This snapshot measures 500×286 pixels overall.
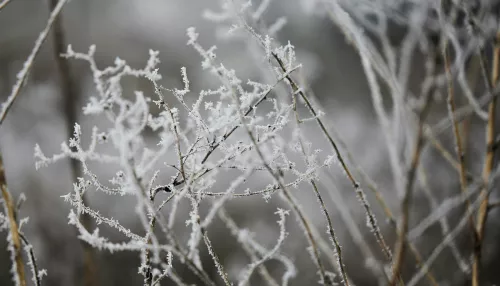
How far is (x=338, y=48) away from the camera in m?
10.3

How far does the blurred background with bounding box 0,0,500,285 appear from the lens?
27.2 feet

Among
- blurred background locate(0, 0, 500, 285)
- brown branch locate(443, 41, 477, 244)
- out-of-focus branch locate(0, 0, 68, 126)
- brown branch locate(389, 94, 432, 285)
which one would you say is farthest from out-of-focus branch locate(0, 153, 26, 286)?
blurred background locate(0, 0, 500, 285)

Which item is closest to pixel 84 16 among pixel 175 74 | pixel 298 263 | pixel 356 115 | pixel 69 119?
pixel 175 74

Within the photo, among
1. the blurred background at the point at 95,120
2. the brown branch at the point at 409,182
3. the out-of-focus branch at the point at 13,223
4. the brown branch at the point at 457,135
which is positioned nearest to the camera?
the brown branch at the point at 409,182

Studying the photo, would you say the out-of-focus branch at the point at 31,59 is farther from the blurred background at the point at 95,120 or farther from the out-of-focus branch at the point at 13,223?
the blurred background at the point at 95,120

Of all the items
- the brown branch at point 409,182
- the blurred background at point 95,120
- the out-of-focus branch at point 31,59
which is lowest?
the brown branch at point 409,182

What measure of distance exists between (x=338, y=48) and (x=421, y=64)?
2065 millimetres

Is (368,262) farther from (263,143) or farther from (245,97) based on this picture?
(245,97)

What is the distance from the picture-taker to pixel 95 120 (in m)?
7.38

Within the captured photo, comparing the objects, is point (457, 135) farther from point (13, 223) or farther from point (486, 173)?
point (13, 223)

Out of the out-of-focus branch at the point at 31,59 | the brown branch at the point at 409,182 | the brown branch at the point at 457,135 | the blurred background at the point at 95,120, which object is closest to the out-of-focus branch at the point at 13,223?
the out-of-focus branch at the point at 31,59

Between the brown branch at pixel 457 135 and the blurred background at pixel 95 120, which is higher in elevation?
the blurred background at pixel 95 120

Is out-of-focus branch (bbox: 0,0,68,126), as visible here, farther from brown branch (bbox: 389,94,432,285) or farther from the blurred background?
the blurred background

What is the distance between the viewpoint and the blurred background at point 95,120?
8.29 metres
